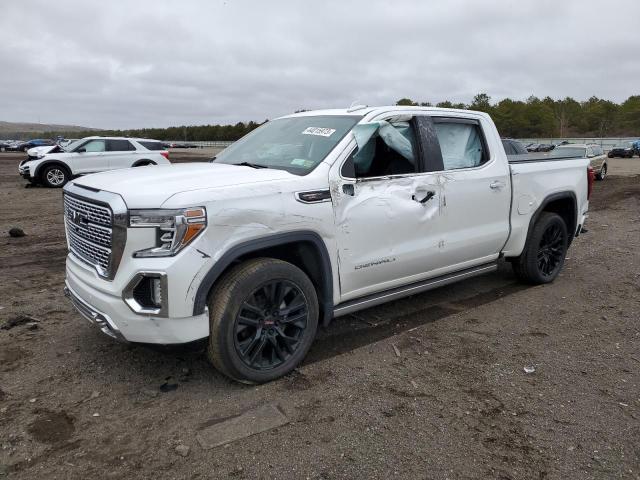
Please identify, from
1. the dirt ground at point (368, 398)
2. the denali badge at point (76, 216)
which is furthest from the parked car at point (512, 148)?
the denali badge at point (76, 216)

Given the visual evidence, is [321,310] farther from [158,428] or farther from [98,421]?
[98,421]

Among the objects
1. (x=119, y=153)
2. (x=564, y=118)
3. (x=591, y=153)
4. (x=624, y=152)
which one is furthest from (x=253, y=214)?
(x=564, y=118)

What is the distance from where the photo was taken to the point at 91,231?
11.0ft

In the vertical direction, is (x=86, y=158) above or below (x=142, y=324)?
above

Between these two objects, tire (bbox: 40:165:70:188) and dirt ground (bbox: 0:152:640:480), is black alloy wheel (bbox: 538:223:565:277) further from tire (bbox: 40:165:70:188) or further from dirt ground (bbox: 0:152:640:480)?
tire (bbox: 40:165:70:188)

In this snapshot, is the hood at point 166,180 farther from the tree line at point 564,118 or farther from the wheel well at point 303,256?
the tree line at point 564,118

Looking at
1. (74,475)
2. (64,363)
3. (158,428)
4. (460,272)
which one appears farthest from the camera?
(460,272)

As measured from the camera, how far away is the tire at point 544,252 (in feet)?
18.4

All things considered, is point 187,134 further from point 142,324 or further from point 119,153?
point 142,324

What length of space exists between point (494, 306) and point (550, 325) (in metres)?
0.63

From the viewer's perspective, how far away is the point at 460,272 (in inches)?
191

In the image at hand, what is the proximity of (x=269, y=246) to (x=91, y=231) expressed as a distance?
A: 115 cm

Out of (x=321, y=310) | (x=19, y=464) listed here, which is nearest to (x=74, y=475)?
(x=19, y=464)

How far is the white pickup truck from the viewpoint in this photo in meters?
3.06
